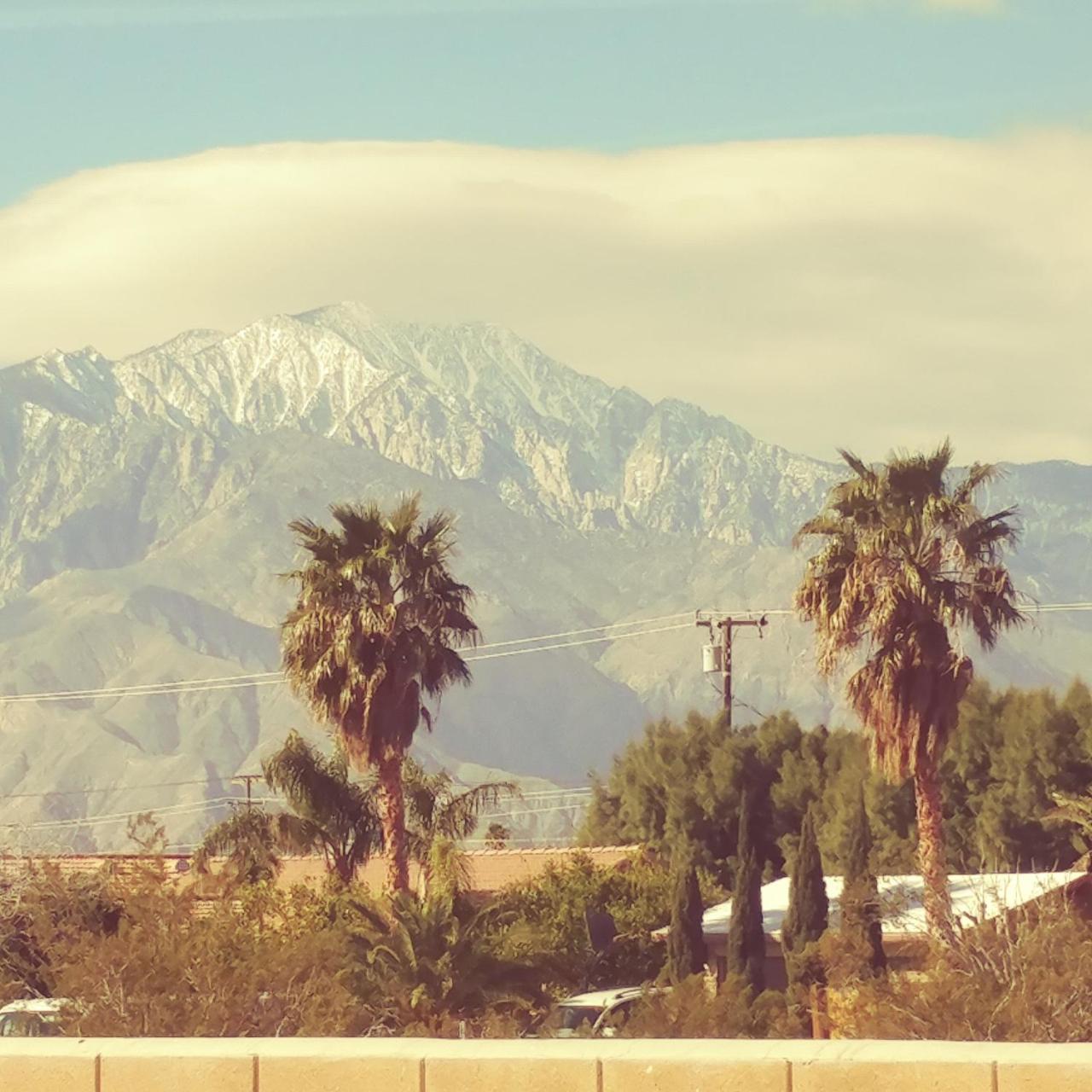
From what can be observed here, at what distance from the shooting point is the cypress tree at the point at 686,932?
1918 inches

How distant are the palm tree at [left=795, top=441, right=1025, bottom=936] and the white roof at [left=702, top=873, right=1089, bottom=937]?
1773 mm

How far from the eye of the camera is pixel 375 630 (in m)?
48.7

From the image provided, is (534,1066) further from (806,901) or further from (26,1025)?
(806,901)

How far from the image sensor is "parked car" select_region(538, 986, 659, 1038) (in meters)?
34.0

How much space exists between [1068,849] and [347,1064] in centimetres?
6208

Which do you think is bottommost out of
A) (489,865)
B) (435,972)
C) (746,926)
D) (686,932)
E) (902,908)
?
(435,972)

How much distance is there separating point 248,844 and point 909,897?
19555 millimetres

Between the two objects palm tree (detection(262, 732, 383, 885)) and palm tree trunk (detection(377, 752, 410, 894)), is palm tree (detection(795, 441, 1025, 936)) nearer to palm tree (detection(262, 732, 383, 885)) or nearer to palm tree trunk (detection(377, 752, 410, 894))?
palm tree trunk (detection(377, 752, 410, 894))

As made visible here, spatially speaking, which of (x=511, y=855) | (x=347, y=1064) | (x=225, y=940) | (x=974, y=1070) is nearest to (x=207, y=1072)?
(x=347, y=1064)

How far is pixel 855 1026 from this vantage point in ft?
94.9

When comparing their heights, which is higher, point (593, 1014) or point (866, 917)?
point (866, 917)

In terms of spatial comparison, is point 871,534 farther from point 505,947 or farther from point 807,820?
point 505,947

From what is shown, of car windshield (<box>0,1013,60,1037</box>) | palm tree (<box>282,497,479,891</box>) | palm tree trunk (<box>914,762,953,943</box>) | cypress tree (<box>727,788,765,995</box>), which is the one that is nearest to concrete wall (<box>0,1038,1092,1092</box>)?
car windshield (<box>0,1013,60,1037</box>)

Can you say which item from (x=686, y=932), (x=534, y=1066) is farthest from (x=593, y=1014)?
(x=534, y=1066)
